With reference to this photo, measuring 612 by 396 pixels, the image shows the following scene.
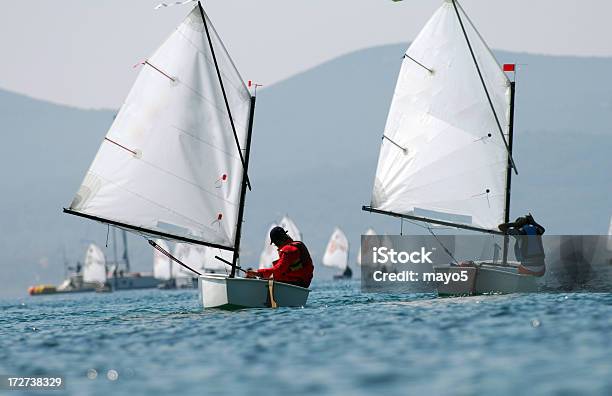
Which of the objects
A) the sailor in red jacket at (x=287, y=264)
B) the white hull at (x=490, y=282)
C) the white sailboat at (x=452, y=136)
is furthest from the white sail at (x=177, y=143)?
the white sailboat at (x=452, y=136)

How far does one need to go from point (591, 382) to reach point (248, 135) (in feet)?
73.4

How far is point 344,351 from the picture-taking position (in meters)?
23.9

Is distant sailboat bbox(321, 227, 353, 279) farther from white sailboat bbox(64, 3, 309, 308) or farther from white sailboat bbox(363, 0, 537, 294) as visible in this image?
white sailboat bbox(64, 3, 309, 308)

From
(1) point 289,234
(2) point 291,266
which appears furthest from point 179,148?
(1) point 289,234

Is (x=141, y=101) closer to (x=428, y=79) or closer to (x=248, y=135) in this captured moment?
(x=248, y=135)

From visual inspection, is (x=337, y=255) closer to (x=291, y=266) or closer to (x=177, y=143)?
(x=177, y=143)

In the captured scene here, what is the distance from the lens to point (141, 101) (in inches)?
1544

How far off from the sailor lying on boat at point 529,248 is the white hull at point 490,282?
0.29 metres

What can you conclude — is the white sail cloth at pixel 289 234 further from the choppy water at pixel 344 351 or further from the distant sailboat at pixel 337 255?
the choppy water at pixel 344 351

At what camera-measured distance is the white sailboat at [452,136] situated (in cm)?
4575

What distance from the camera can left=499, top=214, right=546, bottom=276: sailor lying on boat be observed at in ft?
136

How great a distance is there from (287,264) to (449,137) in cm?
1140

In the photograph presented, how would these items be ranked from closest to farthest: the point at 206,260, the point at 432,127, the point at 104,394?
the point at 104,394 < the point at 432,127 < the point at 206,260

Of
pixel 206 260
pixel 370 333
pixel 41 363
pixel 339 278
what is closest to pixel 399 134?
pixel 370 333
